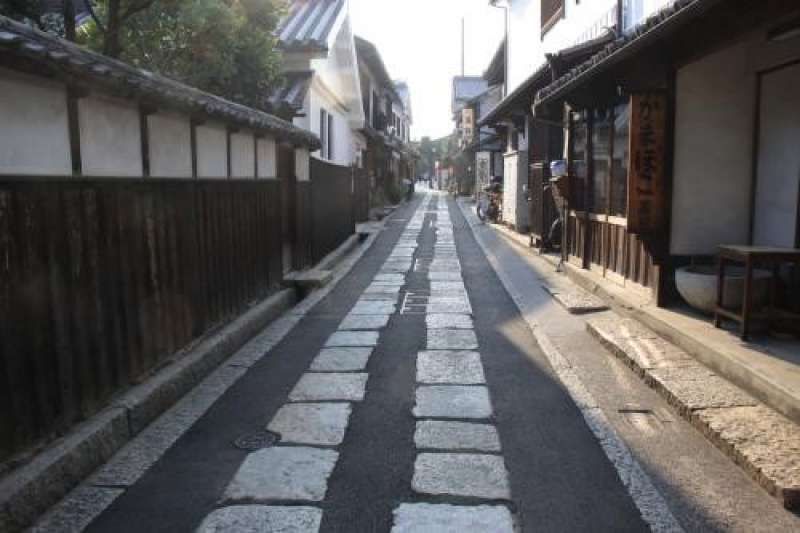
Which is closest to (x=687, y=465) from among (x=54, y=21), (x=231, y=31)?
(x=231, y=31)

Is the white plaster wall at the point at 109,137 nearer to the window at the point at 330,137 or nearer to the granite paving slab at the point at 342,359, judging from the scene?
the granite paving slab at the point at 342,359

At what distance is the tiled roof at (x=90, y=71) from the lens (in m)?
4.39

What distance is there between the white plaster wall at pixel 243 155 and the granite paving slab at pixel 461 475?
233 inches

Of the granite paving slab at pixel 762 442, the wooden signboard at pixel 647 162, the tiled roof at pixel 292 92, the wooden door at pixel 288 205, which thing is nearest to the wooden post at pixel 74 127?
the granite paving slab at pixel 762 442

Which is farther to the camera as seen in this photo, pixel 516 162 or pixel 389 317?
pixel 516 162

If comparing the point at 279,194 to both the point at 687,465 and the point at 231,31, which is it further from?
the point at 687,465

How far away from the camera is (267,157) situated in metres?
11.9

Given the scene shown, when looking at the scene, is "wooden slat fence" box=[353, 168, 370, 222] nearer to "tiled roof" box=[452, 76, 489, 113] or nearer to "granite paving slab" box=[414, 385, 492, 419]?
"granite paving slab" box=[414, 385, 492, 419]

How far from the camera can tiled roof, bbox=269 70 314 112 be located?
16.4 metres

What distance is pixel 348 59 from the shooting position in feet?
83.1

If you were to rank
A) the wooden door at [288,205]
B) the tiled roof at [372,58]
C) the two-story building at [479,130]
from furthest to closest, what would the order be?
1. the two-story building at [479,130]
2. the tiled roof at [372,58]
3. the wooden door at [288,205]

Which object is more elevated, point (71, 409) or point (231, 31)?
point (231, 31)

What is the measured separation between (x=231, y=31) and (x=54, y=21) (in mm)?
2447

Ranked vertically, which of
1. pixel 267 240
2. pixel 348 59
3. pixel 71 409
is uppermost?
pixel 348 59
